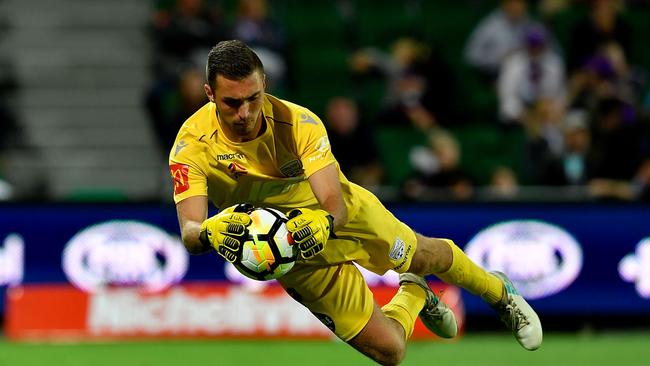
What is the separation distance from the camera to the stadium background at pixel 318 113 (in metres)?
12.1

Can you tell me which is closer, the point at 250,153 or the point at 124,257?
the point at 250,153

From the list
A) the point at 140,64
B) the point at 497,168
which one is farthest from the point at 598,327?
the point at 140,64

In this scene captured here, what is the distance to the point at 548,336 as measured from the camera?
12.9 meters

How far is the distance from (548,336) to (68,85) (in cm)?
717

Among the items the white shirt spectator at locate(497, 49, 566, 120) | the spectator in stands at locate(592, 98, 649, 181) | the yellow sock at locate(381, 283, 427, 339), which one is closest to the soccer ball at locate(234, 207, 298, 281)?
the yellow sock at locate(381, 283, 427, 339)

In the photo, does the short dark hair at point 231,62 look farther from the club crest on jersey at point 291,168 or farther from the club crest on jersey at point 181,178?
the club crest on jersey at point 291,168

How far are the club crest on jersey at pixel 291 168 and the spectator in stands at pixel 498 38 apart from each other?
8490 mm

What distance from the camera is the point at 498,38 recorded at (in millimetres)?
15906

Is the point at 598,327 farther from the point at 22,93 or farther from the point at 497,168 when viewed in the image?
the point at 22,93

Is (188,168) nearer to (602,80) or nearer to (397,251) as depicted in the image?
(397,251)

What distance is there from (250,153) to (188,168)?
368 mm

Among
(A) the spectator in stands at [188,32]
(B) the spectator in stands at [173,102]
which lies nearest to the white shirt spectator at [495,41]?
(A) the spectator in stands at [188,32]

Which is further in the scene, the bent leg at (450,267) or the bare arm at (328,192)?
the bent leg at (450,267)

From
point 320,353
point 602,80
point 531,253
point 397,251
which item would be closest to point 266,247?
point 397,251
